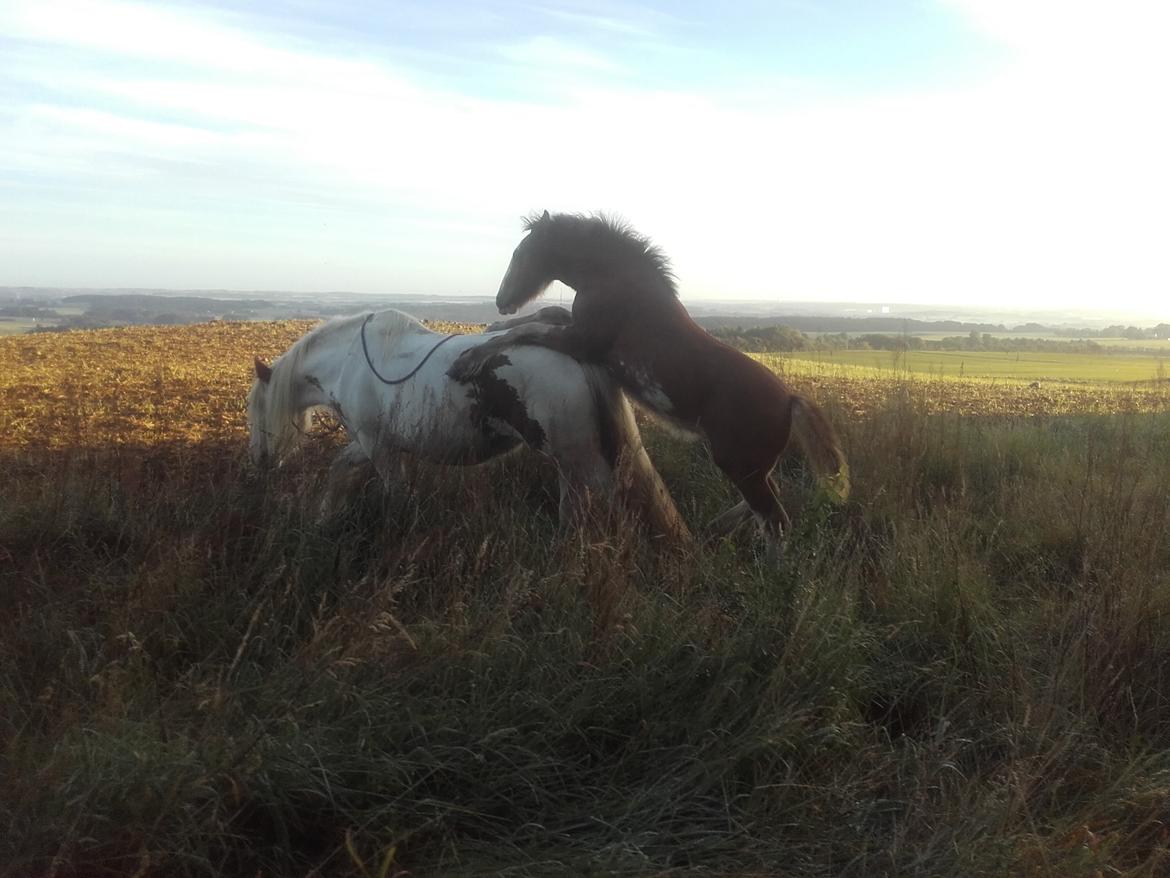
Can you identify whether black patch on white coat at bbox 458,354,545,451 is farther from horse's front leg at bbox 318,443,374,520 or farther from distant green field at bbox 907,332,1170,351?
distant green field at bbox 907,332,1170,351

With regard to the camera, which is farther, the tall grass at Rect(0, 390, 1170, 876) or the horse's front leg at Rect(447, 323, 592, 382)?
the horse's front leg at Rect(447, 323, 592, 382)

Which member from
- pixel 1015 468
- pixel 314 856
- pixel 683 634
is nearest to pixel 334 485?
pixel 683 634

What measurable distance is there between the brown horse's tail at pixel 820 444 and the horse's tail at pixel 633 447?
2.67ft

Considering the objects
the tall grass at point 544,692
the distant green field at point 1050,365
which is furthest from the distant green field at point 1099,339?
the tall grass at point 544,692

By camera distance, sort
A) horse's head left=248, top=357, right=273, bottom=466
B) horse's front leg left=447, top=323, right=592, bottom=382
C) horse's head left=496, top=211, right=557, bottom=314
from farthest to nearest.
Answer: horse's head left=248, top=357, right=273, bottom=466, horse's head left=496, top=211, right=557, bottom=314, horse's front leg left=447, top=323, right=592, bottom=382

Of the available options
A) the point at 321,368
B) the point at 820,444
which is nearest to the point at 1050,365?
the point at 820,444

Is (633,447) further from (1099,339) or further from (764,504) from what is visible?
(1099,339)

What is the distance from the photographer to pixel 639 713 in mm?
2877

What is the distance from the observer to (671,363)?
4.69 meters

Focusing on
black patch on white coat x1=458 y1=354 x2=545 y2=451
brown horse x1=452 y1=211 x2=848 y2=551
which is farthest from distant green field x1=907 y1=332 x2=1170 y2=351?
black patch on white coat x1=458 y1=354 x2=545 y2=451

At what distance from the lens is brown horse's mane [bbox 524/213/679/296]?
522 centimetres

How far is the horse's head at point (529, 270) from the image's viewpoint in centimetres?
556

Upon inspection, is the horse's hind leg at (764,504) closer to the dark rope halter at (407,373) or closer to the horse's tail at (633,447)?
the horse's tail at (633,447)

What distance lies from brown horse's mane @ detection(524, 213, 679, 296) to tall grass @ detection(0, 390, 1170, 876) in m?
1.70
